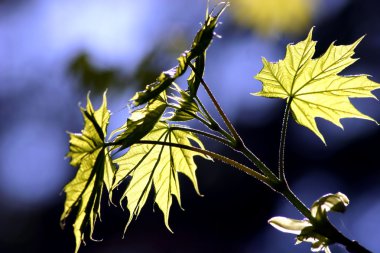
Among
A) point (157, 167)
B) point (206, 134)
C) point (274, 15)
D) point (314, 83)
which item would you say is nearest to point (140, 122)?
point (206, 134)

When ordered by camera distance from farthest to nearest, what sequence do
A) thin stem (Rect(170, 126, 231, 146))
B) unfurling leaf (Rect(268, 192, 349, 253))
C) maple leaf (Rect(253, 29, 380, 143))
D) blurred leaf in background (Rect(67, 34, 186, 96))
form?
blurred leaf in background (Rect(67, 34, 186, 96)) → maple leaf (Rect(253, 29, 380, 143)) → thin stem (Rect(170, 126, 231, 146)) → unfurling leaf (Rect(268, 192, 349, 253))

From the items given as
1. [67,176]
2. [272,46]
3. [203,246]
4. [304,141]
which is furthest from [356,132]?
[67,176]

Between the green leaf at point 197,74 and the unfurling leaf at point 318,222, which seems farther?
the green leaf at point 197,74

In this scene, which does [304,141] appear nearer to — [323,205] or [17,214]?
[17,214]

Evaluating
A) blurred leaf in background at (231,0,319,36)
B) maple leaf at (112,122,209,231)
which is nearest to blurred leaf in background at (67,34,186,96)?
blurred leaf in background at (231,0,319,36)

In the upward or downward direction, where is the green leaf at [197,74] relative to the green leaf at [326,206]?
upward

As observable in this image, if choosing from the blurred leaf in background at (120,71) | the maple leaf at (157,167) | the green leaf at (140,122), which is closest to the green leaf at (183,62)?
the green leaf at (140,122)

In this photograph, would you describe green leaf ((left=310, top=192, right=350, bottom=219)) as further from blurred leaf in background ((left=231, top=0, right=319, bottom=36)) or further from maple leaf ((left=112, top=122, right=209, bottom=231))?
blurred leaf in background ((left=231, top=0, right=319, bottom=36))

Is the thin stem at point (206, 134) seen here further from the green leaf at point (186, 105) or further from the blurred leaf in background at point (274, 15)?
the blurred leaf in background at point (274, 15)
